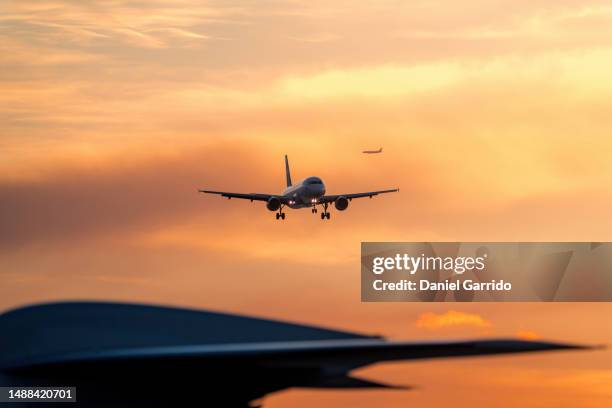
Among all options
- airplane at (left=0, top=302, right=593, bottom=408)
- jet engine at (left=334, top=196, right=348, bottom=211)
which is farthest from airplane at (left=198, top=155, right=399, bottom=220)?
airplane at (left=0, top=302, right=593, bottom=408)

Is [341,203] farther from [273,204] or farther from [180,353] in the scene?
[180,353]

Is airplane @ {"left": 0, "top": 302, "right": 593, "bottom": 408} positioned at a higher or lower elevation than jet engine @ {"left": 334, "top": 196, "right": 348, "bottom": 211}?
lower

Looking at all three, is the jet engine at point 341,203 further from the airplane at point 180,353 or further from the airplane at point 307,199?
the airplane at point 180,353

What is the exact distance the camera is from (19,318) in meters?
35.8

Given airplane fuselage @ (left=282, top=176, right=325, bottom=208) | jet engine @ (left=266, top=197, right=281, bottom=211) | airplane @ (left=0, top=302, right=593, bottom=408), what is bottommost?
airplane @ (left=0, top=302, right=593, bottom=408)

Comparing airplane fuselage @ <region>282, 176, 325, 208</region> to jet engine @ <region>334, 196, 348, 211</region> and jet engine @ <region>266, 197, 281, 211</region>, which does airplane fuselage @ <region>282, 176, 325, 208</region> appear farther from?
jet engine @ <region>334, 196, 348, 211</region>

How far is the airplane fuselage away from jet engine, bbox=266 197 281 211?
1876 mm

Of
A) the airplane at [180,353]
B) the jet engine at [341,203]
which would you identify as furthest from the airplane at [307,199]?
the airplane at [180,353]

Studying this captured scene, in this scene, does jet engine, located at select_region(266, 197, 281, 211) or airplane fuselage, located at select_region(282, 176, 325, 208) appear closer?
airplane fuselage, located at select_region(282, 176, 325, 208)

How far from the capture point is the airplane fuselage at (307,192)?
355ft

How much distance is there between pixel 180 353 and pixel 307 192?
79.8 m

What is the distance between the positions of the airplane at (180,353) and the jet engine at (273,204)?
71.2 meters

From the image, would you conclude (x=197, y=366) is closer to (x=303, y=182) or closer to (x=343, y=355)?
(x=343, y=355)

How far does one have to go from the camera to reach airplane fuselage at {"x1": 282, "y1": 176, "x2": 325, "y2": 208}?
108 metres
